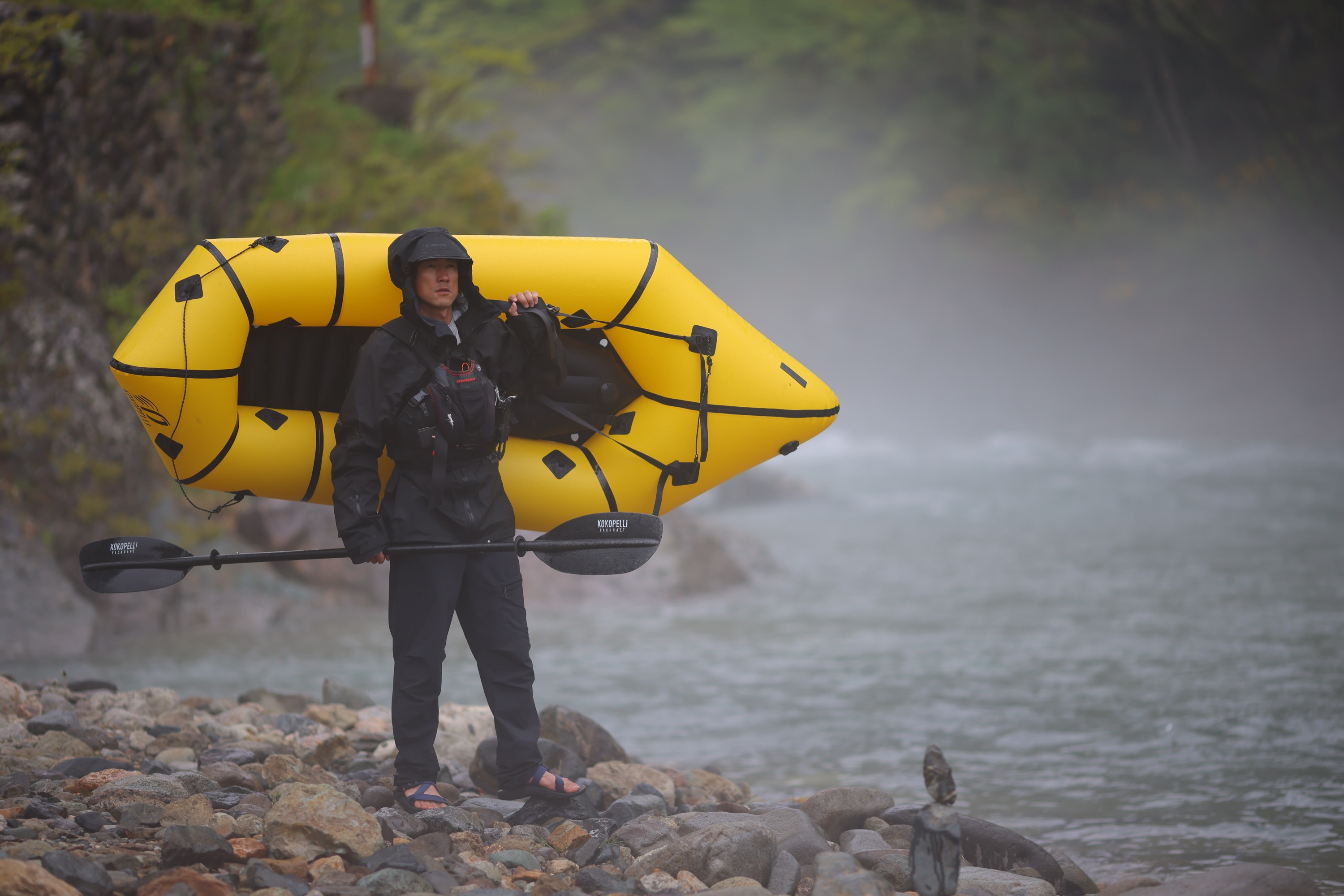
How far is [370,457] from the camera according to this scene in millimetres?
2984

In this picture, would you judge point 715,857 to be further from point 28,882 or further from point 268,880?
point 28,882

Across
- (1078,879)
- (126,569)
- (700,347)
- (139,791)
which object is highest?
(700,347)

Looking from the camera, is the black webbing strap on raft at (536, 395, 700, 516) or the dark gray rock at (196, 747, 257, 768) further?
the black webbing strap on raft at (536, 395, 700, 516)

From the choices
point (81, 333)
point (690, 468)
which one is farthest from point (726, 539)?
point (690, 468)

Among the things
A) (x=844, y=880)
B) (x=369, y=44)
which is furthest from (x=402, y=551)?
(x=369, y=44)

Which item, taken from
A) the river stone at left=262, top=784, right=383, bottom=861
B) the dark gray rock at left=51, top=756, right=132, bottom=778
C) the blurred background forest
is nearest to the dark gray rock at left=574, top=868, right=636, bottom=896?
the river stone at left=262, top=784, right=383, bottom=861

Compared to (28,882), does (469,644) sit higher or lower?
higher

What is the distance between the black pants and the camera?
3.05 m

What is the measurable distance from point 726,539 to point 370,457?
695 cm

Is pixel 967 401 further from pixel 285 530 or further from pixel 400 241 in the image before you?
pixel 400 241

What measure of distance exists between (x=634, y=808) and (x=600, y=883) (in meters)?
0.62

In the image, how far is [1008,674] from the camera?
6.03 m

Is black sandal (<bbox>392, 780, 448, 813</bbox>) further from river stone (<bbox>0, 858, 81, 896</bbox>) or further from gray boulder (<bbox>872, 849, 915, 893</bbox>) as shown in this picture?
gray boulder (<bbox>872, 849, 915, 893</bbox>)

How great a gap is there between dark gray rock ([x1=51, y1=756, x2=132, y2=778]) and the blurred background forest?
3.86m
